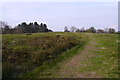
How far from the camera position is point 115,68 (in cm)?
878

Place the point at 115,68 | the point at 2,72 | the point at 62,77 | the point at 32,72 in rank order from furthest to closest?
the point at 115,68 < the point at 32,72 < the point at 62,77 < the point at 2,72

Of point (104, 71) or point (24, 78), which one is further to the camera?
point (104, 71)

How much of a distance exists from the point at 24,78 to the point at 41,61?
313 cm

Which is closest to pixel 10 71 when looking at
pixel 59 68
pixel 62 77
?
pixel 62 77

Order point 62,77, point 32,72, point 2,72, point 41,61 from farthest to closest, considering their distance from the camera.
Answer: point 41,61, point 32,72, point 62,77, point 2,72

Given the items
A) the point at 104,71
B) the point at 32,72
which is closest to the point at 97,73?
the point at 104,71

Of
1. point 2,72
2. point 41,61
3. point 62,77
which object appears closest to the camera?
point 2,72

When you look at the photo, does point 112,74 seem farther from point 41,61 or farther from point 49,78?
point 41,61

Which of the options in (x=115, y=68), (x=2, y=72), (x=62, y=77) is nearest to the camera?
(x=2, y=72)

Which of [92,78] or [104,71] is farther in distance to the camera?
[104,71]

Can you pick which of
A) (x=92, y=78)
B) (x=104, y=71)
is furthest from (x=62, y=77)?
(x=104, y=71)

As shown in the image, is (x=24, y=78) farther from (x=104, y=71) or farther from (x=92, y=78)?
(x=104, y=71)

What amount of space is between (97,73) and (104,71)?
1.67 feet

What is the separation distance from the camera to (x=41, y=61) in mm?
10336
